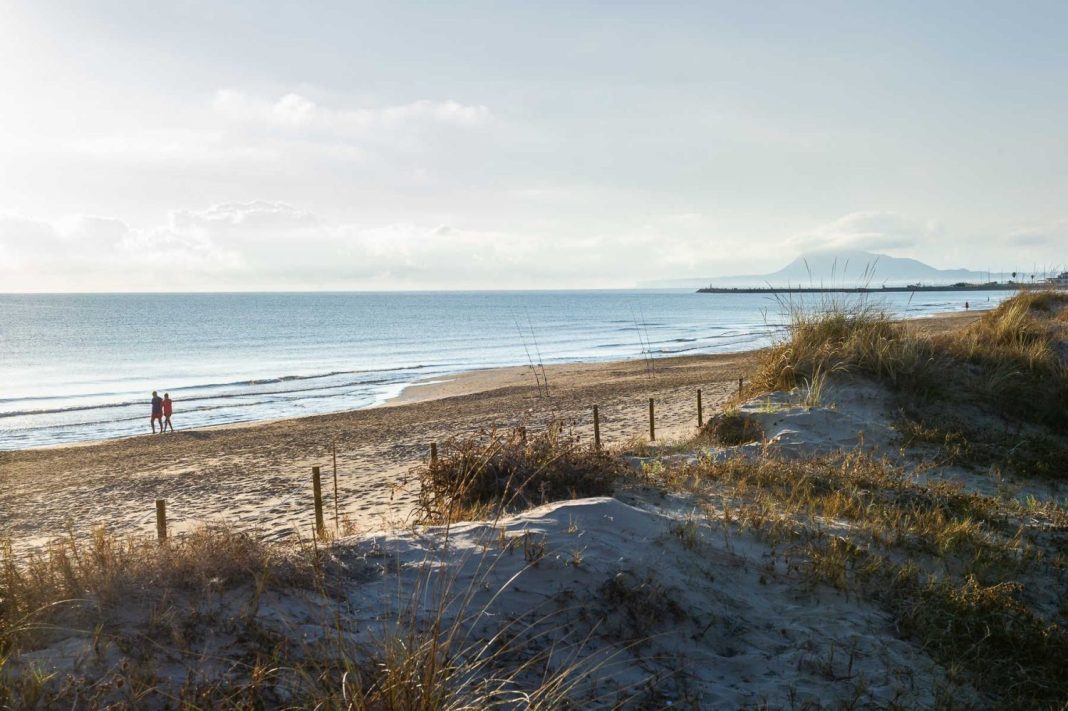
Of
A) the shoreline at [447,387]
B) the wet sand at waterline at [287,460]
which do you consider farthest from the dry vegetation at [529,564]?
the shoreline at [447,387]

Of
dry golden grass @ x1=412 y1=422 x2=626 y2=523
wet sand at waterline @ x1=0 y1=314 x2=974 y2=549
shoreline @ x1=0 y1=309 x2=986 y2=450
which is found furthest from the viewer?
shoreline @ x1=0 y1=309 x2=986 y2=450

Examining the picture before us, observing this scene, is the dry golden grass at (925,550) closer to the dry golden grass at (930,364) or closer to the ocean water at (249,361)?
the dry golden grass at (930,364)

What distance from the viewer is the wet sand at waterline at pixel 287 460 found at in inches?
481

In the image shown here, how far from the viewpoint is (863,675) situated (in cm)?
430

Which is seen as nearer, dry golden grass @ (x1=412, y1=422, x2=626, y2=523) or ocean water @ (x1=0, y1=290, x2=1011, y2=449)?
dry golden grass @ (x1=412, y1=422, x2=626, y2=523)

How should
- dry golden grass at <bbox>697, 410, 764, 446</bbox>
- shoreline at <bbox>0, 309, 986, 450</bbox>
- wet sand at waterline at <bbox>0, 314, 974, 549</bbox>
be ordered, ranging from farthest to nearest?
shoreline at <bbox>0, 309, 986, 450</bbox> → wet sand at waterline at <bbox>0, 314, 974, 549</bbox> → dry golden grass at <bbox>697, 410, 764, 446</bbox>

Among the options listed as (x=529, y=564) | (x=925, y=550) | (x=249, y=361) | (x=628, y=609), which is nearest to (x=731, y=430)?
(x=925, y=550)

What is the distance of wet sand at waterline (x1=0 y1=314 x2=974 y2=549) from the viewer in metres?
12.2

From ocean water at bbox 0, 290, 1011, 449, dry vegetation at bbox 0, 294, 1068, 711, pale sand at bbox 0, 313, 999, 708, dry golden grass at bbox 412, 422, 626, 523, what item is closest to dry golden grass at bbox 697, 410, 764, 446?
dry vegetation at bbox 0, 294, 1068, 711

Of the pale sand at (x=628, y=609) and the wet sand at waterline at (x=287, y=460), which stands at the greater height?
the pale sand at (x=628, y=609)

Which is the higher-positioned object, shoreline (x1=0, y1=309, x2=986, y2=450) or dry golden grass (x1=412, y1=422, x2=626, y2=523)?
dry golden grass (x1=412, y1=422, x2=626, y2=523)

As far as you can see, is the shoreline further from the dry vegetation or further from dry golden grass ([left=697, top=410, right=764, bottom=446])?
the dry vegetation

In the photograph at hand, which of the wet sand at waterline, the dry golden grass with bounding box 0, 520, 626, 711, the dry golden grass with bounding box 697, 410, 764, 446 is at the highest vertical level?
the dry golden grass with bounding box 0, 520, 626, 711

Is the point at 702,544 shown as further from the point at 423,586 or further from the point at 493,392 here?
the point at 493,392
